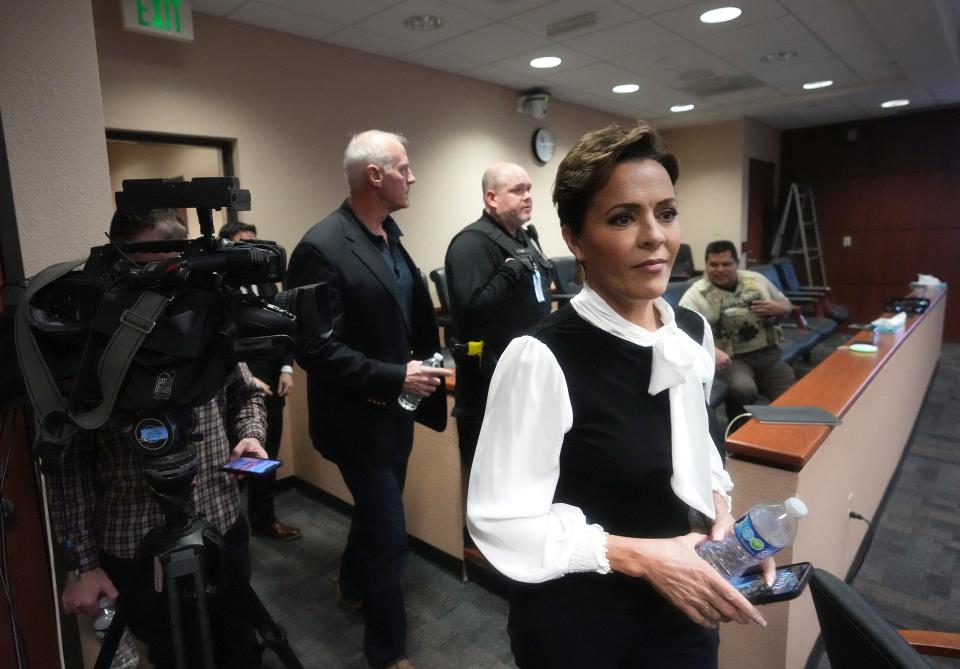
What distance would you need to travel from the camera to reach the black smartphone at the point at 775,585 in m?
0.87

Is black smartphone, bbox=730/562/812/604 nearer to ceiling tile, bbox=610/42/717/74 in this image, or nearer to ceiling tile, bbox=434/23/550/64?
ceiling tile, bbox=434/23/550/64

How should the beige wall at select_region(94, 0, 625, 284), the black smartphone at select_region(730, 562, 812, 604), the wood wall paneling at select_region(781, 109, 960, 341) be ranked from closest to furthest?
the black smartphone at select_region(730, 562, 812, 604)
the beige wall at select_region(94, 0, 625, 284)
the wood wall paneling at select_region(781, 109, 960, 341)

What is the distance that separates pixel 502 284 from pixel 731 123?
6179 mm

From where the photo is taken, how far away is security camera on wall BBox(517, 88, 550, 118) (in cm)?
511

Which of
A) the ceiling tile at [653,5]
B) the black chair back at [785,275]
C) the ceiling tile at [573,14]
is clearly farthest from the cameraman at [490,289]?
the black chair back at [785,275]

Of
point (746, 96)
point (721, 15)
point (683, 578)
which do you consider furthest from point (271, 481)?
point (746, 96)

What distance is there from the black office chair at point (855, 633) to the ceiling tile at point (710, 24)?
11.3 feet

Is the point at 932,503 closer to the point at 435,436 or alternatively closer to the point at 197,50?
the point at 435,436

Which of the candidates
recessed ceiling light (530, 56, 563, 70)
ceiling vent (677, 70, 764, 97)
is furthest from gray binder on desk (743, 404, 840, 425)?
ceiling vent (677, 70, 764, 97)

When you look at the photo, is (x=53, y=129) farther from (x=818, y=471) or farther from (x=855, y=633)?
(x=818, y=471)

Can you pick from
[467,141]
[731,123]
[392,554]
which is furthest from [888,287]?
[392,554]

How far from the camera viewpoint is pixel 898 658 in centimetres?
62

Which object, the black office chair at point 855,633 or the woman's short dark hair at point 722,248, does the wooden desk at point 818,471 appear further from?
the woman's short dark hair at point 722,248

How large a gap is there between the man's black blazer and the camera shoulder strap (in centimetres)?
73
